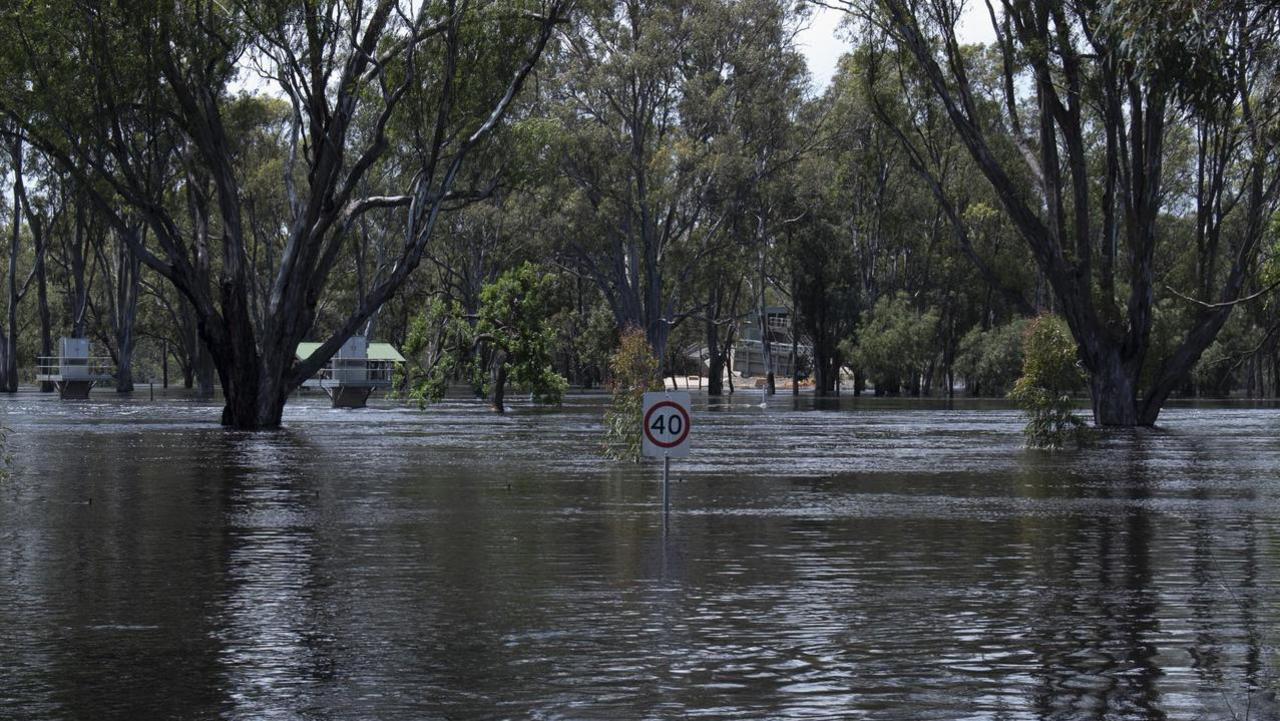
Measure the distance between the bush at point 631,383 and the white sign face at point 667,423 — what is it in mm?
13662

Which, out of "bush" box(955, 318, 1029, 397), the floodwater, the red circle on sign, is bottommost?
the floodwater

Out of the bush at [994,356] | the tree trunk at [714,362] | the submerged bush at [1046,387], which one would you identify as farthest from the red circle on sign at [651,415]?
the tree trunk at [714,362]

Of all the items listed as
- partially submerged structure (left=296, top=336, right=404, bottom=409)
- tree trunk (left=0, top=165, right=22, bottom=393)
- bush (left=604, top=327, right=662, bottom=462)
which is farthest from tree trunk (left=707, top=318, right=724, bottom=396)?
bush (left=604, top=327, right=662, bottom=462)

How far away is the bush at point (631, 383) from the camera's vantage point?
31.5 m

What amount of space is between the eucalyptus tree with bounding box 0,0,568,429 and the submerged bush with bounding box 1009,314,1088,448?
50.5ft

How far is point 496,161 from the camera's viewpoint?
58906 mm

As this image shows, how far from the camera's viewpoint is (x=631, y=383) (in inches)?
1284

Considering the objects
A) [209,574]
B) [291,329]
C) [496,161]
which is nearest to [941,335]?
[496,161]

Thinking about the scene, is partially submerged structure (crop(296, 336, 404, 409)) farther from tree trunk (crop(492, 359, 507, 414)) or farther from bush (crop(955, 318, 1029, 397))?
bush (crop(955, 318, 1029, 397))

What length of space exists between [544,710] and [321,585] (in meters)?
5.30

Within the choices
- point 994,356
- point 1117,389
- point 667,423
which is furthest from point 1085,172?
point 994,356

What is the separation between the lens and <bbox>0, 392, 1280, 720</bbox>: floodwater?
8906 millimetres

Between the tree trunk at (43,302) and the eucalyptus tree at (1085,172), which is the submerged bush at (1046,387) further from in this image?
the tree trunk at (43,302)

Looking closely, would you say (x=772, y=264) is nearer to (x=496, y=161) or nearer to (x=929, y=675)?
(x=496, y=161)
